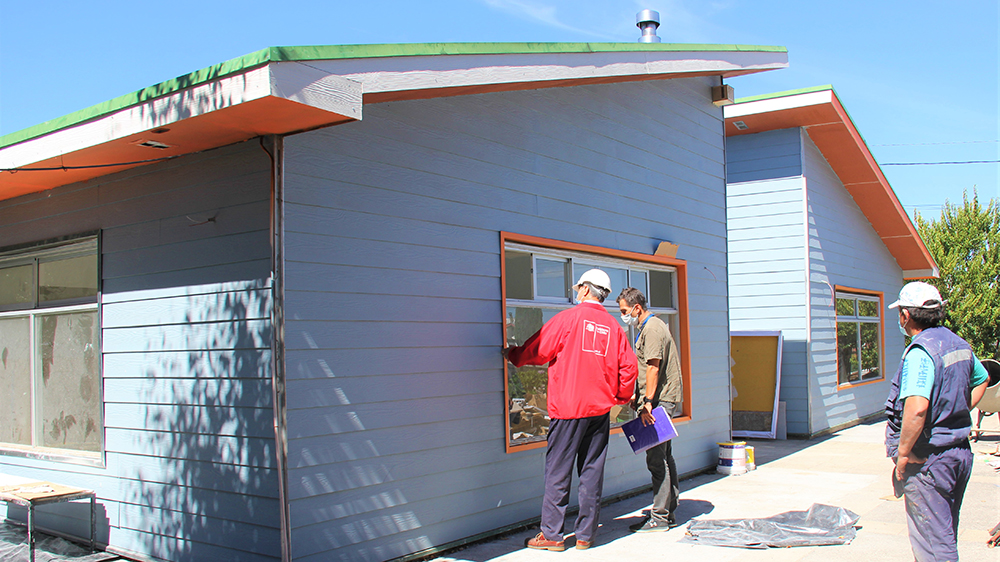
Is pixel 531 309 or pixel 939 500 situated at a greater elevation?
pixel 531 309

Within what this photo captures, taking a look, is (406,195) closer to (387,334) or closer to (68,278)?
(387,334)

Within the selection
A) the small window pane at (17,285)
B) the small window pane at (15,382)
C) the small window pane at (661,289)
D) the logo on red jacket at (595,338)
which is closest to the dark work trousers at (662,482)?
the logo on red jacket at (595,338)

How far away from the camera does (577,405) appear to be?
5.20 metres

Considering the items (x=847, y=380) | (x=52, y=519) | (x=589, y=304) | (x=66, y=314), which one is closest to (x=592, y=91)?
(x=589, y=304)

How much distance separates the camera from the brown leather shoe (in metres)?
5.17

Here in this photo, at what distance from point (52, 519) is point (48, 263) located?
1935mm

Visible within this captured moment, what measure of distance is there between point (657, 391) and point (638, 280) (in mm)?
1835

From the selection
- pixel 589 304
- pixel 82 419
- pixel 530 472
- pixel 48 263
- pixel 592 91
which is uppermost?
pixel 592 91

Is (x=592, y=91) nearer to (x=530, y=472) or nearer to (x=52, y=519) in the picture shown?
(x=530, y=472)

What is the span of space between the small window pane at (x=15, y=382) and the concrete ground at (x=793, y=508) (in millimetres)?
3756

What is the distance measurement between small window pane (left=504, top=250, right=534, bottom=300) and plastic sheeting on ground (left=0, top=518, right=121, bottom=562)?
3.30 m

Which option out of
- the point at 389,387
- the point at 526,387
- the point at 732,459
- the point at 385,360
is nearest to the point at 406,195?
the point at 385,360

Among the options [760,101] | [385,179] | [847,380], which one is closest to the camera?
[385,179]

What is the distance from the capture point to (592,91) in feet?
23.3
